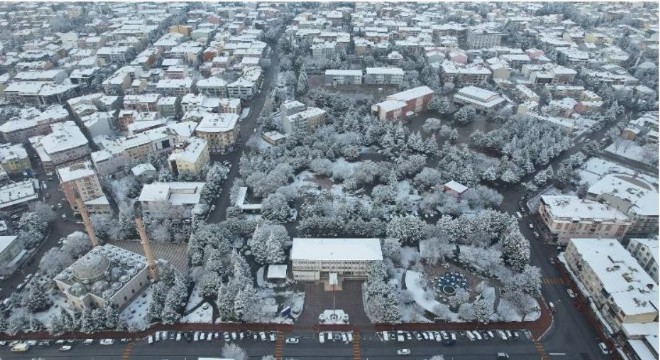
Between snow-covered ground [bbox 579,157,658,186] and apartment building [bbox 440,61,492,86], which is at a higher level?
apartment building [bbox 440,61,492,86]

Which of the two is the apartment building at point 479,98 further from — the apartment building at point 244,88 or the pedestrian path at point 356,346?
the pedestrian path at point 356,346

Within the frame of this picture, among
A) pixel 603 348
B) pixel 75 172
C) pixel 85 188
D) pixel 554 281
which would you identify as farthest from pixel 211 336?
pixel 603 348

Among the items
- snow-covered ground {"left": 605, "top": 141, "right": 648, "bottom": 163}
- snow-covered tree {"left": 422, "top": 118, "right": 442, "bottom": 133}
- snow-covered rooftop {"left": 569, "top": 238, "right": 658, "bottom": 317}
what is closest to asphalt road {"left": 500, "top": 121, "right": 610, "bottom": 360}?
snow-covered rooftop {"left": 569, "top": 238, "right": 658, "bottom": 317}

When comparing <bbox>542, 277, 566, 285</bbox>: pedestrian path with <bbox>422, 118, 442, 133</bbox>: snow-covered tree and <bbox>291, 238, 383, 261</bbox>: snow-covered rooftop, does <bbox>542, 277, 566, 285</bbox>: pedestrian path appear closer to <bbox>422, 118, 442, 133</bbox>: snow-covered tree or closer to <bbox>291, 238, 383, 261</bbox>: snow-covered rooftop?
<bbox>291, 238, 383, 261</bbox>: snow-covered rooftop

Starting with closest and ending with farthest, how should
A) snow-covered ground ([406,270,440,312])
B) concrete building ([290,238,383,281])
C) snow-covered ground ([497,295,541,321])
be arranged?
snow-covered ground ([497,295,541,321]), snow-covered ground ([406,270,440,312]), concrete building ([290,238,383,281])

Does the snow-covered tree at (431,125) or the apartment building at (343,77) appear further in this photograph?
the apartment building at (343,77)

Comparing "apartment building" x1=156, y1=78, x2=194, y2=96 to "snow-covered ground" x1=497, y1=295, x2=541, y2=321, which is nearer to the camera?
"snow-covered ground" x1=497, y1=295, x2=541, y2=321

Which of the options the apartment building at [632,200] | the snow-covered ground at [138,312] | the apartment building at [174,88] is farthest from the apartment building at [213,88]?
the apartment building at [632,200]

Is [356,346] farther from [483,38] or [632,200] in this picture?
[483,38]
